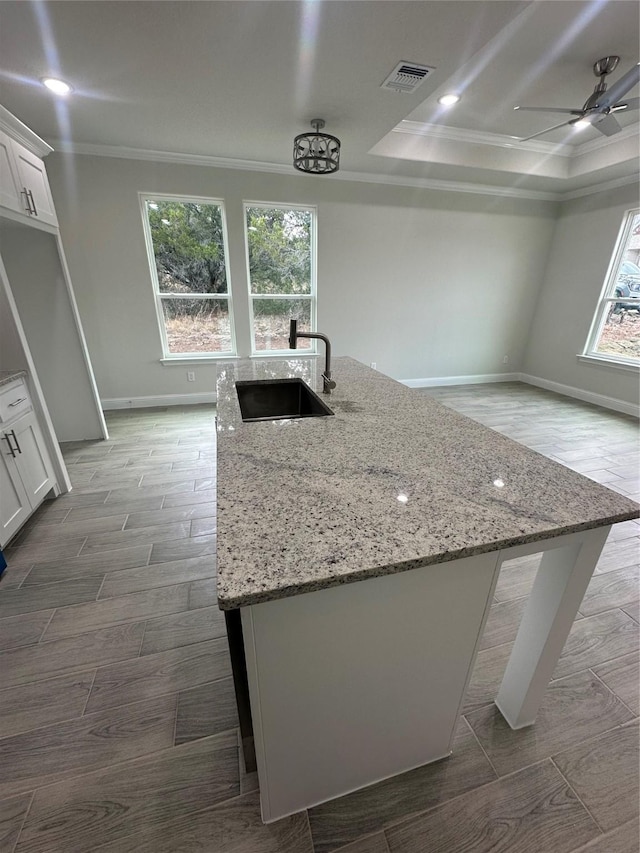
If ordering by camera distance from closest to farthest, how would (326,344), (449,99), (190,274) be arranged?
(326,344), (449,99), (190,274)

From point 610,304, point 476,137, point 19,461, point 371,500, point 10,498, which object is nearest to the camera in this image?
point 371,500

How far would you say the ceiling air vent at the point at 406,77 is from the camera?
203cm

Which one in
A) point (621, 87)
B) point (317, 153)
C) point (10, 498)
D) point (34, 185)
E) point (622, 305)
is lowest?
point (10, 498)

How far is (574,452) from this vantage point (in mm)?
Result: 3191

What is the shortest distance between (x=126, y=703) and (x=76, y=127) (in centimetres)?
412

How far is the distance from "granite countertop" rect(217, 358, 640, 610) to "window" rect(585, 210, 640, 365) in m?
4.49

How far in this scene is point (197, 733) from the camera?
1150 millimetres

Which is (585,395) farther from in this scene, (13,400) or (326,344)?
(13,400)

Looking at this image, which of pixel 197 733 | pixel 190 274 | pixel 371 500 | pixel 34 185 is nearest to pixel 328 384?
pixel 371 500

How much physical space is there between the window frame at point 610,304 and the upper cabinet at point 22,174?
5979mm

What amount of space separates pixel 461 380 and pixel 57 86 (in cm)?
530

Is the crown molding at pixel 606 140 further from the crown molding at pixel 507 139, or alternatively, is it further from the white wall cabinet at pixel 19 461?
the white wall cabinet at pixel 19 461

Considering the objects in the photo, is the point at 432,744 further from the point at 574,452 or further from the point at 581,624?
the point at 574,452

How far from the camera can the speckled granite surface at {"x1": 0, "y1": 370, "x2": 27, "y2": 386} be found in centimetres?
192
